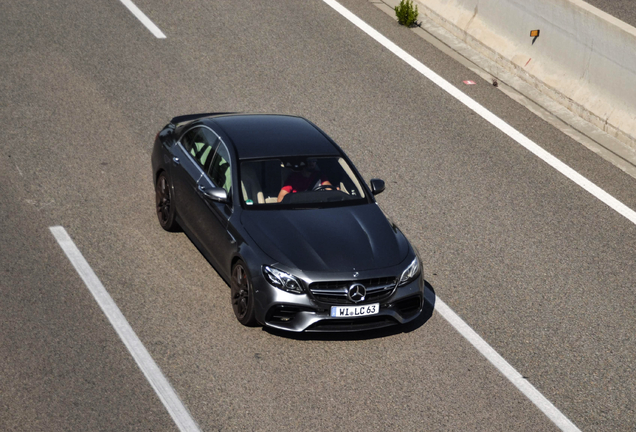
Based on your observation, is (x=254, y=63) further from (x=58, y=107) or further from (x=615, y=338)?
(x=615, y=338)

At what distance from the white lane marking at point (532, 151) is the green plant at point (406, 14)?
0.62 m

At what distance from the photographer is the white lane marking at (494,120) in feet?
36.4

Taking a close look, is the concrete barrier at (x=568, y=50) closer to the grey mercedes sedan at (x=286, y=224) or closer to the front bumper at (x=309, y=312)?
the grey mercedes sedan at (x=286, y=224)

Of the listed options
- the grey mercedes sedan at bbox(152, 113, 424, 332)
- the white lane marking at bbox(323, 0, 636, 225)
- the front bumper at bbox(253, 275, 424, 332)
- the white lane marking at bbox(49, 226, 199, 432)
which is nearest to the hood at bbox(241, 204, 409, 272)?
the grey mercedes sedan at bbox(152, 113, 424, 332)

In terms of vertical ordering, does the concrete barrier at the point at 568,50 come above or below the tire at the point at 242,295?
above

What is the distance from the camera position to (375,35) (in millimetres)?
15492

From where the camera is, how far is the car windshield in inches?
329

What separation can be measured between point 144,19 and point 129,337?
9621 millimetres

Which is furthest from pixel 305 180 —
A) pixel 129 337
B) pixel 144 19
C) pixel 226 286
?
pixel 144 19

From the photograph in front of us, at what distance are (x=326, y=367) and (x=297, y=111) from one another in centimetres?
610

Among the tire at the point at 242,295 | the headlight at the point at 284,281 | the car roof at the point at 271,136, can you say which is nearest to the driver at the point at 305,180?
the car roof at the point at 271,136

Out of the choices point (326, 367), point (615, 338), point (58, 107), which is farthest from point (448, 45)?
point (326, 367)

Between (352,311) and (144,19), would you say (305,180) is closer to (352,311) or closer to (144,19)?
(352,311)

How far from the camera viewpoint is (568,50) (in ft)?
42.9
